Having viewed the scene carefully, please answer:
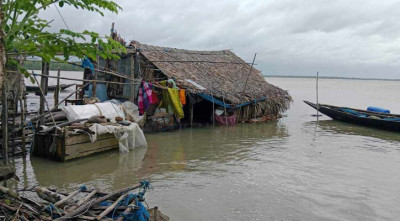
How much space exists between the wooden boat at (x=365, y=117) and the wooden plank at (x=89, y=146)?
37.7 ft

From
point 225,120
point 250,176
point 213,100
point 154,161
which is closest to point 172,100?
point 213,100

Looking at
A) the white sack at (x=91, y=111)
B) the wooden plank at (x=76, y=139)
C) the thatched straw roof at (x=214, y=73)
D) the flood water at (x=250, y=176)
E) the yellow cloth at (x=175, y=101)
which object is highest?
the thatched straw roof at (x=214, y=73)

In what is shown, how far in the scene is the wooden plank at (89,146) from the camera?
7.75 metres

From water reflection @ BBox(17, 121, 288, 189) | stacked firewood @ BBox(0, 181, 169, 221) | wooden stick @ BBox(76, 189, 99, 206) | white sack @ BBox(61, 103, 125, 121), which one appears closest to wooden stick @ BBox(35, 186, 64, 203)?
stacked firewood @ BBox(0, 181, 169, 221)

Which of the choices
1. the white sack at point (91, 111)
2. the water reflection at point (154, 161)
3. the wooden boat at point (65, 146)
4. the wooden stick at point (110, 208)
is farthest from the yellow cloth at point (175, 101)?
the wooden stick at point (110, 208)

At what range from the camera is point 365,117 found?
15.2 meters

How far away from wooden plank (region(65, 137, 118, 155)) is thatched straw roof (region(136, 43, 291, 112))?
4.38m

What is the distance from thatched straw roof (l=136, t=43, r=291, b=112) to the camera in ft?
43.9

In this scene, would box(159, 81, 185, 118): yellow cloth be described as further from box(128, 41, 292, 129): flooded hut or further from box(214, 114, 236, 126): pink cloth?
box(214, 114, 236, 126): pink cloth

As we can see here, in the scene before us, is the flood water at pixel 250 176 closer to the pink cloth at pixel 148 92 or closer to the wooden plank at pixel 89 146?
the wooden plank at pixel 89 146

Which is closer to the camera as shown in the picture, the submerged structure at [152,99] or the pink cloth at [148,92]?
the submerged structure at [152,99]

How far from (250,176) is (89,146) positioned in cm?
401

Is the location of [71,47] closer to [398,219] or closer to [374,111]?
[398,219]

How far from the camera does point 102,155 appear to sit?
28.2ft
